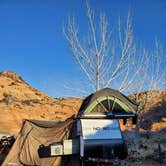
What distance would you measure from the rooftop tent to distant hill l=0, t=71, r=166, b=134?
2786cm

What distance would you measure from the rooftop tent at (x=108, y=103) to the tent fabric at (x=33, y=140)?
1552 mm

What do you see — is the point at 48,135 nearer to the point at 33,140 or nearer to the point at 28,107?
the point at 33,140

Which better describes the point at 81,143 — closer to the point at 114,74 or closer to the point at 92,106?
the point at 92,106

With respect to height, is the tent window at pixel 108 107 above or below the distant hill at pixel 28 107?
below

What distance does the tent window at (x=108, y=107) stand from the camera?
1281 centimetres

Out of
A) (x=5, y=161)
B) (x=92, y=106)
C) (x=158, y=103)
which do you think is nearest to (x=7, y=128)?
(x=5, y=161)

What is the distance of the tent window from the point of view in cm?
1281

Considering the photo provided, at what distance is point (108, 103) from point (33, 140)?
3807 mm

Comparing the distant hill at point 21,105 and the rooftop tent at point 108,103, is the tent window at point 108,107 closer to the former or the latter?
the rooftop tent at point 108,103

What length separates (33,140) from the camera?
14859 millimetres

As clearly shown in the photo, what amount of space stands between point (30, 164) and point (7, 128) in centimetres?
2583

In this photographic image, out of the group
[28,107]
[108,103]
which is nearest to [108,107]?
[108,103]

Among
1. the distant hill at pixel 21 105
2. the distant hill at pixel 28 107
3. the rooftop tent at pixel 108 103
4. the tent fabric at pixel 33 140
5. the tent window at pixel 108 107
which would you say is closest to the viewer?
the rooftop tent at pixel 108 103

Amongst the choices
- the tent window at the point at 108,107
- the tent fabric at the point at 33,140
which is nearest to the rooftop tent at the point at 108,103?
the tent window at the point at 108,107
